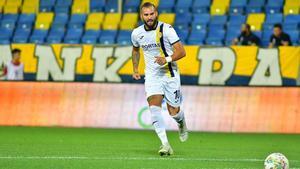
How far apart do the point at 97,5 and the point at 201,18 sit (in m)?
3.82

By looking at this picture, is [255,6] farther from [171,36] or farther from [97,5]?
[171,36]

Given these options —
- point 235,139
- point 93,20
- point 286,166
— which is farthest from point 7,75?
point 286,166

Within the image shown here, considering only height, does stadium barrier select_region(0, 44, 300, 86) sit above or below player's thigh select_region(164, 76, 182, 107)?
below

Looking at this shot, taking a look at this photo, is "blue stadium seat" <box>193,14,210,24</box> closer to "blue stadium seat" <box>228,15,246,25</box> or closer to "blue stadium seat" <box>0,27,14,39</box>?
"blue stadium seat" <box>228,15,246,25</box>

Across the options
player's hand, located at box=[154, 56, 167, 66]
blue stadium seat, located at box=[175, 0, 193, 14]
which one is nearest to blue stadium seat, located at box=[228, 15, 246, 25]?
blue stadium seat, located at box=[175, 0, 193, 14]

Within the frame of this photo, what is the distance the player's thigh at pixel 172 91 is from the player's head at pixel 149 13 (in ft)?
3.16

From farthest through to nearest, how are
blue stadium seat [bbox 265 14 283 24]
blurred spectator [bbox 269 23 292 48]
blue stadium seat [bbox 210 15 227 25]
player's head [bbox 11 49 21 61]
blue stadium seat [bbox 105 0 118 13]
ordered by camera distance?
1. blue stadium seat [bbox 105 0 118 13]
2. blue stadium seat [bbox 210 15 227 25]
3. blue stadium seat [bbox 265 14 283 24]
4. player's head [bbox 11 49 21 61]
5. blurred spectator [bbox 269 23 292 48]

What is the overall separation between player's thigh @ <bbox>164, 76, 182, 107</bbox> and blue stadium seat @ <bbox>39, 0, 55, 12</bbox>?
15.2m

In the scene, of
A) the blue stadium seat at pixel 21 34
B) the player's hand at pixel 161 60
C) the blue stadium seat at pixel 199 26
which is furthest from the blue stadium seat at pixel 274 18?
the player's hand at pixel 161 60

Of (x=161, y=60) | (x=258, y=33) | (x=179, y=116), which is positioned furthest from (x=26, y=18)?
(x=161, y=60)

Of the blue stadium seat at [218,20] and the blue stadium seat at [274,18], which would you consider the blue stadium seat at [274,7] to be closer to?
the blue stadium seat at [274,18]

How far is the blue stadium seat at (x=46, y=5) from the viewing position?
2755 cm

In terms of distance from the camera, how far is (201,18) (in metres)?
24.9

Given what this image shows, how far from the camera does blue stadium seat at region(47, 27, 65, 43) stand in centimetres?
2567
